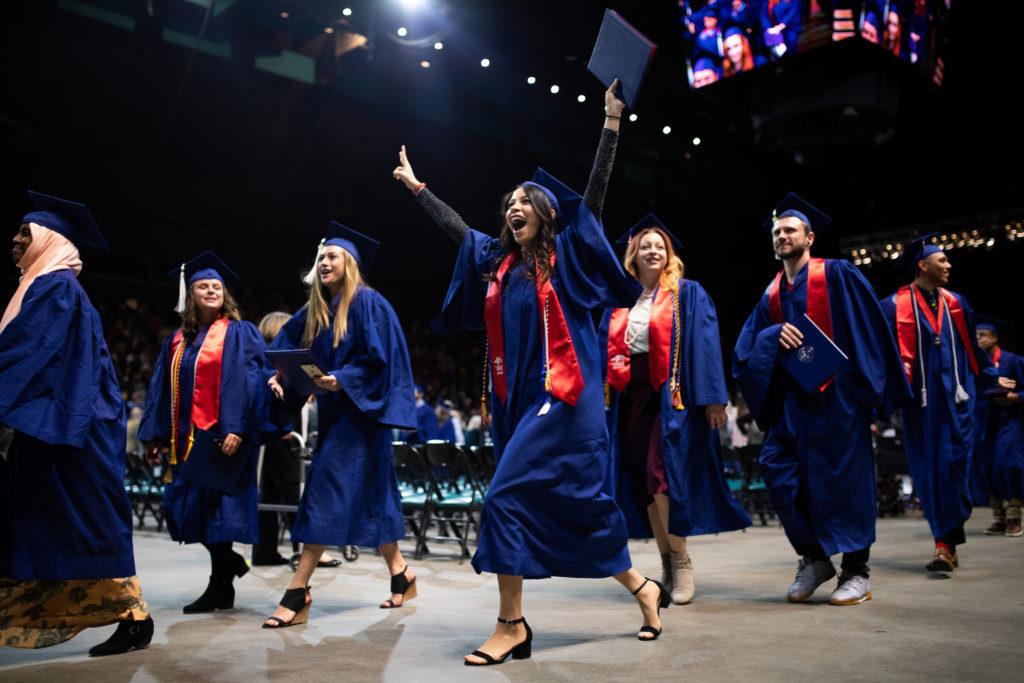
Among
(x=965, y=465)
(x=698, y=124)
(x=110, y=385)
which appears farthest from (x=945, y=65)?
(x=110, y=385)

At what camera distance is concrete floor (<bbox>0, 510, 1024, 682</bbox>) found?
2.89m

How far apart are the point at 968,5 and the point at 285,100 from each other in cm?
1043

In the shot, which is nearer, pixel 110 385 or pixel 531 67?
pixel 110 385

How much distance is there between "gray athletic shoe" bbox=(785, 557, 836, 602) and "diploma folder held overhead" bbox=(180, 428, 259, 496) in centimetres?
264

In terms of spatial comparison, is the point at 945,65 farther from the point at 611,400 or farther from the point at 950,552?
the point at 611,400

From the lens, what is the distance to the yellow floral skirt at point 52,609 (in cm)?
316

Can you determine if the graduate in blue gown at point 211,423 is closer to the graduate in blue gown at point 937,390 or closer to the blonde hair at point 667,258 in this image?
the blonde hair at point 667,258

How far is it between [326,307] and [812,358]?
7.45 ft

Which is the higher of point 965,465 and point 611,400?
point 611,400

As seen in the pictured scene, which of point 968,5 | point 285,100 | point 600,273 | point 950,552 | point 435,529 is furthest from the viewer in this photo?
point 285,100

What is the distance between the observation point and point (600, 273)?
128 inches

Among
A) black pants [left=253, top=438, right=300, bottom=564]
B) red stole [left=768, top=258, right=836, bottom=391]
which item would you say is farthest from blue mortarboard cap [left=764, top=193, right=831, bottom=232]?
black pants [left=253, top=438, right=300, bottom=564]

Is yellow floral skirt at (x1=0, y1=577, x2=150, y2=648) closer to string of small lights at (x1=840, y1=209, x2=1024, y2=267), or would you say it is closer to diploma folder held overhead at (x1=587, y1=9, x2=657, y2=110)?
diploma folder held overhead at (x1=587, y1=9, x2=657, y2=110)

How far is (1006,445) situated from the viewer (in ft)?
25.0
